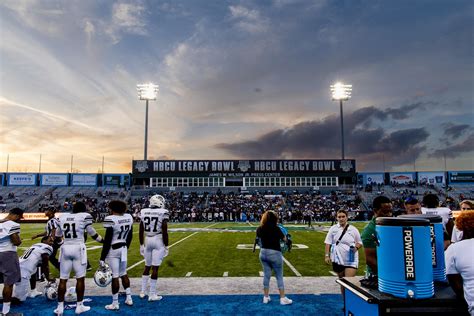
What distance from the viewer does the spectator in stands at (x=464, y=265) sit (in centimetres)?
336

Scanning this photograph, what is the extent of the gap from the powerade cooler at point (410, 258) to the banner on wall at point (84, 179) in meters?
67.0

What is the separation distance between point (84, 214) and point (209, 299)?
10.3 feet

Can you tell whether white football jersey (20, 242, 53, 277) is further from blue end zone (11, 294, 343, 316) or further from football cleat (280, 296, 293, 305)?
football cleat (280, 296, 293, 305)

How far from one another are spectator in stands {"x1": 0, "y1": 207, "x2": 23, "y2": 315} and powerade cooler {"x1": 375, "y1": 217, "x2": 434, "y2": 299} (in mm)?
6400

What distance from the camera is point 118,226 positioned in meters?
7.03

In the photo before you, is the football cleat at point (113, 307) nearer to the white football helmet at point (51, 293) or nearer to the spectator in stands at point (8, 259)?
the white football helmet at point (51, 293)

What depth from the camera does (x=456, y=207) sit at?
154 feet

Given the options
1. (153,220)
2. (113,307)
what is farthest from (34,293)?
(153,220)

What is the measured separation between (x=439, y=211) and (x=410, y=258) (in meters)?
4.20

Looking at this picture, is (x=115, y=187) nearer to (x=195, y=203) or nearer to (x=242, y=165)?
(x=195, y=203)

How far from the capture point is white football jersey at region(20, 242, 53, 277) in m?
7.34

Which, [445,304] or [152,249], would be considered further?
[152,249]

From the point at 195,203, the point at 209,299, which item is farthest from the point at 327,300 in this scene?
the point at 195,203

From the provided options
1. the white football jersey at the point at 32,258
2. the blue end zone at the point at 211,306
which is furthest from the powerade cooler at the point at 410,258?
the white football jersey at the point at 32,258
